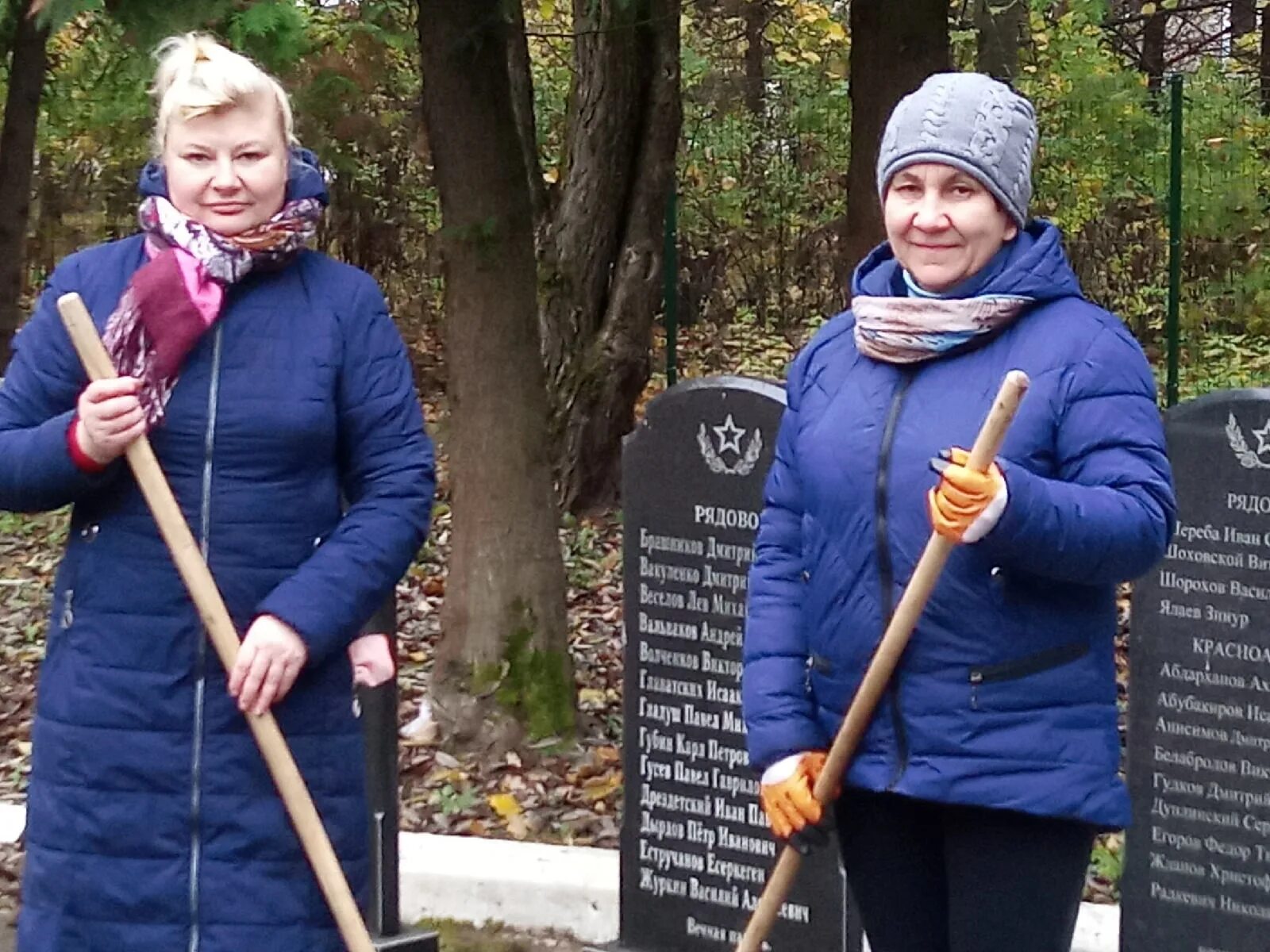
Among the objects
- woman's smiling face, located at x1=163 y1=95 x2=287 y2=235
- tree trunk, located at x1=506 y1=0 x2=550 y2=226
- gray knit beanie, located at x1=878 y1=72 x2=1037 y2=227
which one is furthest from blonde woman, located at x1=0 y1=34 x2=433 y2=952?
tree trunk, located at x1=506 y1=0 x2=550 y2=226

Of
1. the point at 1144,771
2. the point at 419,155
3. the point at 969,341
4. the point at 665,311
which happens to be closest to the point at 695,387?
the point at 1144,771

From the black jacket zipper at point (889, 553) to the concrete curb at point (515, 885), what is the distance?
243 cm

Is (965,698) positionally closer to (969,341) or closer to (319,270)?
(969,341)

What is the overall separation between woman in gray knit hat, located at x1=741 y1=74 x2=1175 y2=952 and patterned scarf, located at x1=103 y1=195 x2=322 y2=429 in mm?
899

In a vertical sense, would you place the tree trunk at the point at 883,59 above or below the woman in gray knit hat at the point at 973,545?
above

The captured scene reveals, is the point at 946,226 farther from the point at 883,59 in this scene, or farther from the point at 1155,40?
the point at 1155,40

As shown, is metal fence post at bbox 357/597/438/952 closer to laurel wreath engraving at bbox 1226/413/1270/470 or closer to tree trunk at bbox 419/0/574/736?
tree trunk at bbox 419/0/574/736

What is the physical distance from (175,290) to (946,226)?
118 cm

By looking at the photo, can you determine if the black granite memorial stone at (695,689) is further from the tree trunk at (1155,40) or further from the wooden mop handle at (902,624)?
the tree trunk at (1155,40)

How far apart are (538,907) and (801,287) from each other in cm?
762

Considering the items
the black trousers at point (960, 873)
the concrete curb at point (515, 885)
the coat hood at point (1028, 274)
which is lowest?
the concrete curb at point (515, 885)

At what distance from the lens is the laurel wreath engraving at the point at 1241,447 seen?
157 inches

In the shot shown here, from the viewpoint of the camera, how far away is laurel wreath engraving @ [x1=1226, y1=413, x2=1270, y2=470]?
4000 mm

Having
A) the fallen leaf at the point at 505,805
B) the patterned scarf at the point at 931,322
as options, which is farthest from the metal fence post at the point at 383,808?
the patterned scarf at the point at 931,322
